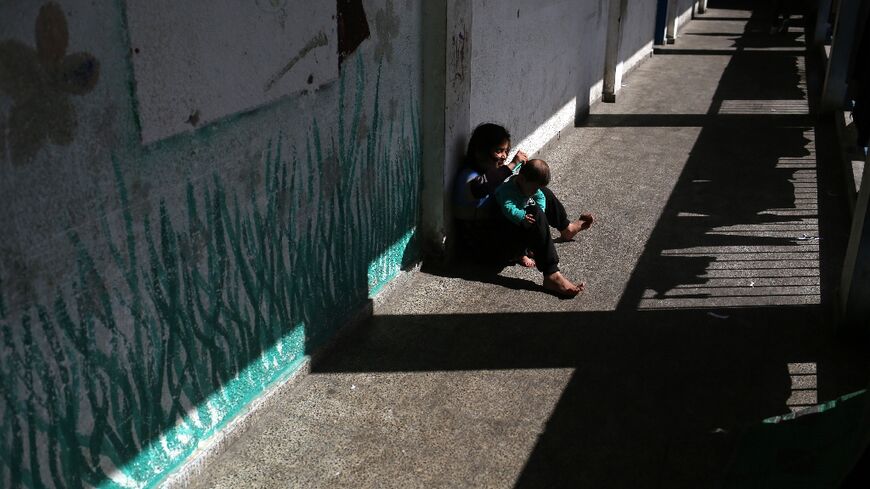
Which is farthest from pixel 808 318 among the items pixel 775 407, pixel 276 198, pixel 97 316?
pixel 97 316

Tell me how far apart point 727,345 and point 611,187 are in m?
2.81

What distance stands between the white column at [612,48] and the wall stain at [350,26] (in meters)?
6.78

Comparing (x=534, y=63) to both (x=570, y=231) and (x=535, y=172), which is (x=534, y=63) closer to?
(x=570, y=231)

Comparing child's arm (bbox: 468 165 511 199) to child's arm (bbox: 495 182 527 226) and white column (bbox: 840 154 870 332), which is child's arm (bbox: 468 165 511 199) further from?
white column (bbox: 840 154 870 332)

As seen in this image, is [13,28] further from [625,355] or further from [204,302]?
[625,355]

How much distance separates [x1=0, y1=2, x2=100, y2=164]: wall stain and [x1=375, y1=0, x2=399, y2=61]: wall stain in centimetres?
201

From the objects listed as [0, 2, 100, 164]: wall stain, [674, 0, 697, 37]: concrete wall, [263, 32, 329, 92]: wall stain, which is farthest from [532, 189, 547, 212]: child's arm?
[674, 0, 697, 37]: concrete wall

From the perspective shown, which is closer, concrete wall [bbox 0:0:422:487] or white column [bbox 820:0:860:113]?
concrete wall [bbox 0:0:422:487]

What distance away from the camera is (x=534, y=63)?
729 centimetres

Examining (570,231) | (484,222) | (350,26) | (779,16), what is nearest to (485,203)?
(484,222)

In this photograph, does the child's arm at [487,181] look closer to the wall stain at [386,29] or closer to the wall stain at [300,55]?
the wall stain at [386,29]

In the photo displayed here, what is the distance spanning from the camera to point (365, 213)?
441 centimetres

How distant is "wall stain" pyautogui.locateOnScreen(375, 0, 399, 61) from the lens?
14.1 feet

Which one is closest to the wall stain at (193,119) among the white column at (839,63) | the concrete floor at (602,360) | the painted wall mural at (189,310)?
the painted wall mural at (189,310)
